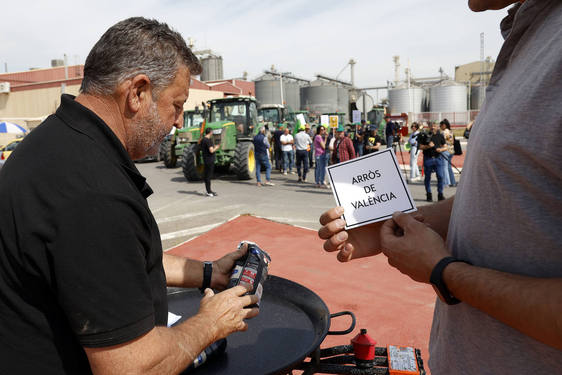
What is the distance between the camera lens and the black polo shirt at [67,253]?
1.05 meters

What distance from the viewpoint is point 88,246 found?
3.46 ft

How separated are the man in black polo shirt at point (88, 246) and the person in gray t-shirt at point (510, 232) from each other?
745 millimetres

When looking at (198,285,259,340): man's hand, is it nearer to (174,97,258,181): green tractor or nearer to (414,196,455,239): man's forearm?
(414,196,455,239): man's forearm

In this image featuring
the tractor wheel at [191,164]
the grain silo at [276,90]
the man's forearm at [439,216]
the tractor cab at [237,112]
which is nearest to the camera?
the man's forearm at [439,216]

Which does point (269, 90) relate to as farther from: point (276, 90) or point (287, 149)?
point (287, 149)

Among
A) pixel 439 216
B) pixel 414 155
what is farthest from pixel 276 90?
pixel 439 216

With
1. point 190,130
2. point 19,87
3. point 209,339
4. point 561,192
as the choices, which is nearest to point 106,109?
point 209,339

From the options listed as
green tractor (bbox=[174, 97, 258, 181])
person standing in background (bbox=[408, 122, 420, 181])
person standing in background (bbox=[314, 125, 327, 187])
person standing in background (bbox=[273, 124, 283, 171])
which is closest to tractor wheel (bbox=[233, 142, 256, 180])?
green tractor (bbox=[174, 97, 258, 181])

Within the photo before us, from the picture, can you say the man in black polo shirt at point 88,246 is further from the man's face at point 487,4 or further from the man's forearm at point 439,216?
the man's face at point 487,4

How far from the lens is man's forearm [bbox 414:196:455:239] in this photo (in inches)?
56.9

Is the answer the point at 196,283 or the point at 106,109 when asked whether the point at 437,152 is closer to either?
the point at 196,283

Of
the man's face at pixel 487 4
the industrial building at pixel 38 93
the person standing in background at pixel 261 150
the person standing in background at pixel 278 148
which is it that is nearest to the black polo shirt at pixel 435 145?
the person standing in background at pixel 261 150

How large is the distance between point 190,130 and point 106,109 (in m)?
14.3

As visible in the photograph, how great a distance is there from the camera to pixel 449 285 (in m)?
1.02
